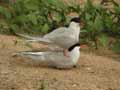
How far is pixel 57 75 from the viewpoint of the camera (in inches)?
188

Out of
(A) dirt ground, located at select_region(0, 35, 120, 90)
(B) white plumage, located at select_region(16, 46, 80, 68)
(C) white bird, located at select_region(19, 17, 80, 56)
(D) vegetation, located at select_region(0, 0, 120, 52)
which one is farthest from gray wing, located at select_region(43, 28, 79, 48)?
(D) vegetation, located at select_region(0, 0, 120, 52)

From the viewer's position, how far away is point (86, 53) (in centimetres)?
606

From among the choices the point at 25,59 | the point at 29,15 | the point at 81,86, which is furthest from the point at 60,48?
the point at 29,15

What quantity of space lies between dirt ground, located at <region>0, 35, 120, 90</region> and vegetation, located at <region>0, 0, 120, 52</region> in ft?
1.97

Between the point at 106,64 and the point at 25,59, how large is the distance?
84 centimetres

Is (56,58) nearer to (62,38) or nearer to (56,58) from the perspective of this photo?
(56,58)

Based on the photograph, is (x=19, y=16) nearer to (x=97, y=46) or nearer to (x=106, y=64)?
(x=97, y=46)

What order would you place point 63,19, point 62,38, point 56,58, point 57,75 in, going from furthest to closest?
1. point 63,19
2. point 62,38
3. point 56,58
4. point 57,75

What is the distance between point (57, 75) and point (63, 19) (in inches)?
74.9

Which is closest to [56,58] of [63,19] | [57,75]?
[57,75]

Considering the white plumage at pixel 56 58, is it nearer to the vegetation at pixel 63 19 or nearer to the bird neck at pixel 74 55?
the bird neck at pixel 74 55

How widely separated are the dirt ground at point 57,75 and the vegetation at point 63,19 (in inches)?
23.6

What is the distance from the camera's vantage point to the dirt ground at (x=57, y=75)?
4.45m

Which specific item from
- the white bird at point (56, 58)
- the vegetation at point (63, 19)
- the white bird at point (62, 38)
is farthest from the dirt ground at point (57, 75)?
the vegetation at point (63, 19)
